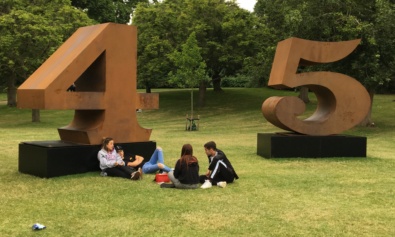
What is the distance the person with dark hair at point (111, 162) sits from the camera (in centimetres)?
1042

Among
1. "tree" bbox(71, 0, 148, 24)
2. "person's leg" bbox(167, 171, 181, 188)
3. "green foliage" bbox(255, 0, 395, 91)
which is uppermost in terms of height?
"tree" bbox(71, 0, 148, 24)

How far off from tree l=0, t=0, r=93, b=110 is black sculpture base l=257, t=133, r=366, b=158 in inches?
668

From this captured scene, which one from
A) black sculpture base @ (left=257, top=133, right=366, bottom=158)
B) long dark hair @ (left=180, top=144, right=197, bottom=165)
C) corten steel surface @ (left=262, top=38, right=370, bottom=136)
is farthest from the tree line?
long dark hair @ (left=180, top=144, right=197, bottom=165)

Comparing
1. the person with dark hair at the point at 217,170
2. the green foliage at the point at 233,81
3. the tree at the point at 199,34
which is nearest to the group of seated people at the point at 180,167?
the person with dark hair at the point at 217,170

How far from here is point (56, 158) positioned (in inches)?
412

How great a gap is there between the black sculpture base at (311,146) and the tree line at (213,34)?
8.06 metres

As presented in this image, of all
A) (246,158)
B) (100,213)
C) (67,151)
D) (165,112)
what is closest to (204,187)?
(100,213)

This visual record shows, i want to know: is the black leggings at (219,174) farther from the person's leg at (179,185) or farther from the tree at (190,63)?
the tree at (190,63)

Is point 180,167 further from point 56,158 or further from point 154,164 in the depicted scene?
point 56,158

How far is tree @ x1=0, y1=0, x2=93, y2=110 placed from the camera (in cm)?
2639

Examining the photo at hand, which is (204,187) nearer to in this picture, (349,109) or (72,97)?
(72,97)

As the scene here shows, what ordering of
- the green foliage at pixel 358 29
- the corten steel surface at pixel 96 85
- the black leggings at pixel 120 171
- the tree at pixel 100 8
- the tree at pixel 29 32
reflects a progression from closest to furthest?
the black leggings at pixel 120 171, the corten steel surface at pixel 96 85, the green foliage at pixel 358 29, the tree at pixel 29 32, the tree at pixel 100 8

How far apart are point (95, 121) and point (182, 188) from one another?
3595 mm

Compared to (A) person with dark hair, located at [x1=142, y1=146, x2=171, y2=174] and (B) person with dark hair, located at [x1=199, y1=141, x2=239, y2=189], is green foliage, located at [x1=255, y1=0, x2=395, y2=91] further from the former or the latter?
(B) person with dark hair, located at [x1=199, y1=141, x2=239, y2=189]
